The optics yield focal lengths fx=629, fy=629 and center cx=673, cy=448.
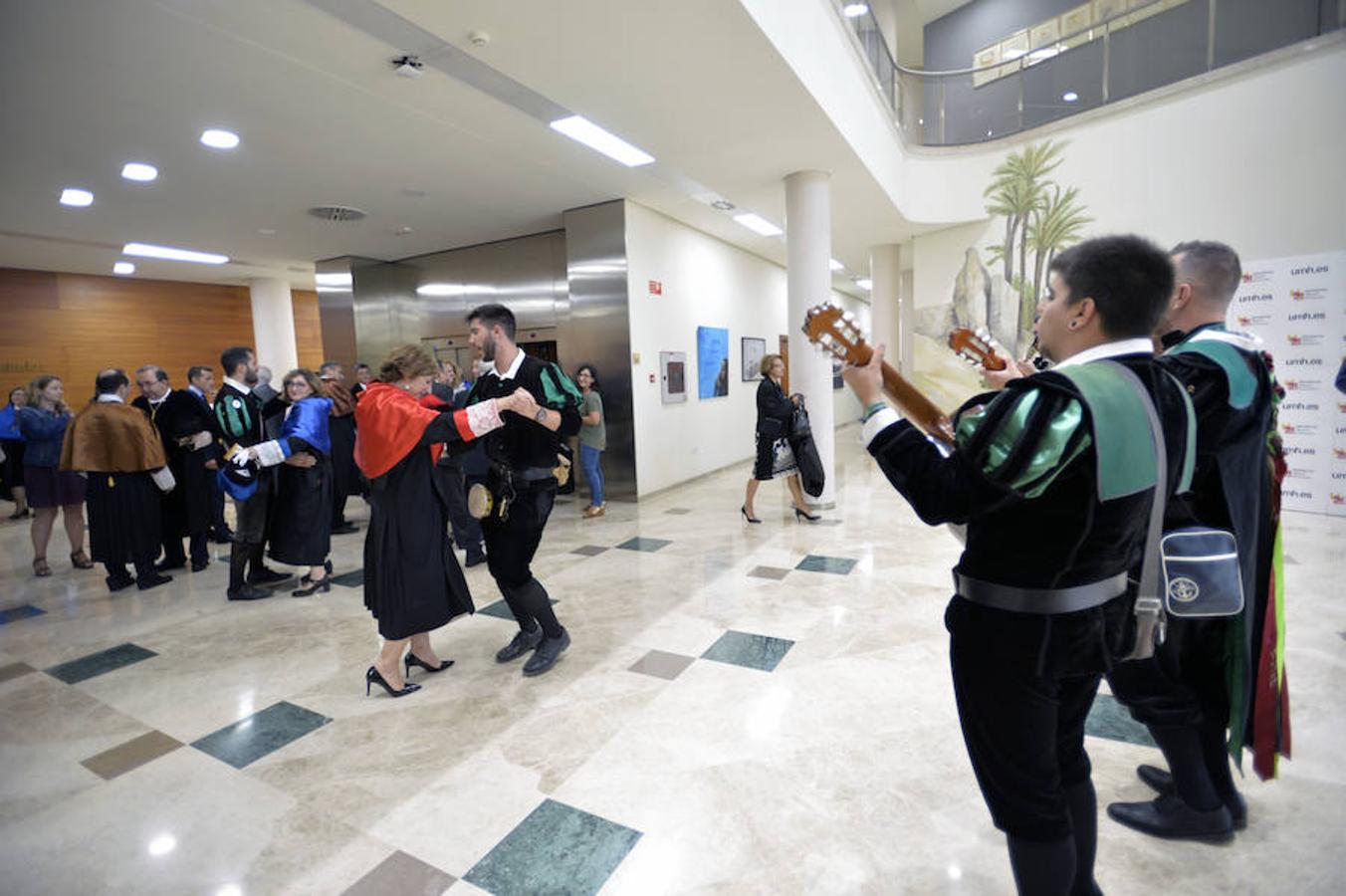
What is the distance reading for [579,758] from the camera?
2334 mm

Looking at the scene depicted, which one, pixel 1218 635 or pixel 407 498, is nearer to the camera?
pixel 1218 635

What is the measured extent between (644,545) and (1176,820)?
3.88 m

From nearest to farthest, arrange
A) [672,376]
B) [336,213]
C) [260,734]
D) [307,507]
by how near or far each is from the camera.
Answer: [260,734] → [307,507] → [336,213] → [672,376]

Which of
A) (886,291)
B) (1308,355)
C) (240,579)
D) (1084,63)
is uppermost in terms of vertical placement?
(1084,63)

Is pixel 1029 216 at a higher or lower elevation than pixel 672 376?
higher

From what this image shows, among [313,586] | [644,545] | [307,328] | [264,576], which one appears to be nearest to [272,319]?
[307,328]

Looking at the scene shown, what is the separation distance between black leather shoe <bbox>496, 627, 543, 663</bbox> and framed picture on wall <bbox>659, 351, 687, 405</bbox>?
184 inches

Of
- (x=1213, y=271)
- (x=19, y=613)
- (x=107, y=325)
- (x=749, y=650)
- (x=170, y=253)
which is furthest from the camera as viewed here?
(x=107, y=325)

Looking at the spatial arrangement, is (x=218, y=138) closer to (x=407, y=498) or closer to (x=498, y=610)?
(x=407, y=498)

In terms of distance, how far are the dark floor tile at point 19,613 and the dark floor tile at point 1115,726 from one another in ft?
19.9

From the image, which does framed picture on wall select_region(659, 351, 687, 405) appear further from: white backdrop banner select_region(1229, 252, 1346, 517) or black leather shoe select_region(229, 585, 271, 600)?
white backdrop banner select_region(1229, 252, 1346, 517)

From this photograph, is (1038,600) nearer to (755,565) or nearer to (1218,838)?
(1218,838)

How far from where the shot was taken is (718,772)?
7.25 ft

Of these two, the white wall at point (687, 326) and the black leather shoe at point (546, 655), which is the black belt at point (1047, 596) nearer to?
the black leather shoe at point (546, 655)
